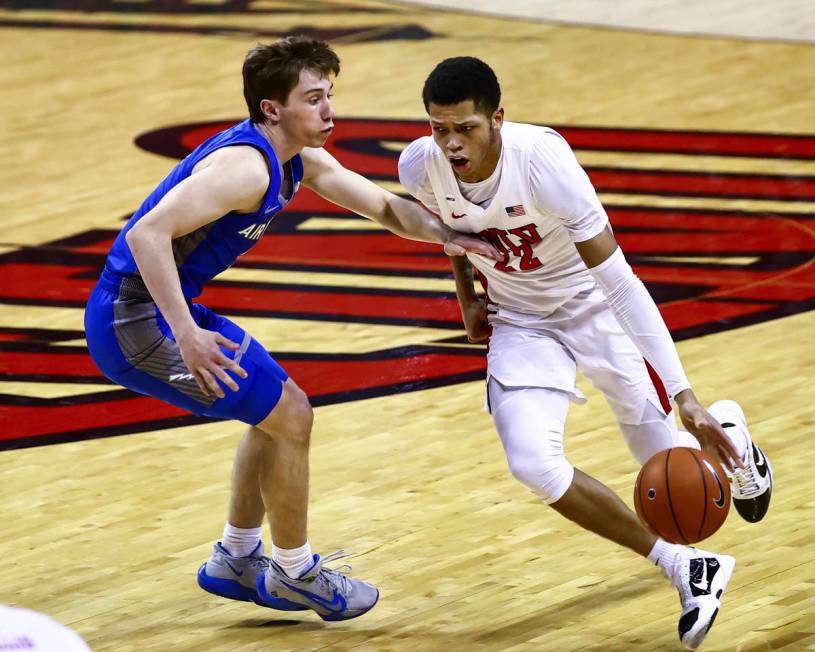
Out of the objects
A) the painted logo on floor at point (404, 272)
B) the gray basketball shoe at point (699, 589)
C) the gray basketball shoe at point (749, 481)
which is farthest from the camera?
the painted logo on floor at point (404, 272)

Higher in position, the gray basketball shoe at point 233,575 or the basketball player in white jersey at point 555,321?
the basketball player in white jersey at point 555,321

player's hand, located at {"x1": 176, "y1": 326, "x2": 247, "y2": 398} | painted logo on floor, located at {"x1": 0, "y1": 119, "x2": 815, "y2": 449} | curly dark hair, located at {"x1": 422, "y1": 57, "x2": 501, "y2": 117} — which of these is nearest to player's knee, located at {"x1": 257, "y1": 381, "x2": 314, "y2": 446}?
player's hand, located at {"x1": 176, "y1": 326, "x2": 247, "y2": 398}

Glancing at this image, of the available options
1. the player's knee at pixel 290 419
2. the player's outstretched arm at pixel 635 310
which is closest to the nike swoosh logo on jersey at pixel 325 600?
the player's knee at pixel 290 419

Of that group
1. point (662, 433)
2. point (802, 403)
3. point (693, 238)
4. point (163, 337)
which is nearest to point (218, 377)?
point (163, 337)

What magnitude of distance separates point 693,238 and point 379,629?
4558 mm

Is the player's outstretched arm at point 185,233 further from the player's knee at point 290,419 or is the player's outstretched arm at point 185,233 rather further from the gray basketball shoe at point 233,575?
the gray basketball shoe at point 233,575

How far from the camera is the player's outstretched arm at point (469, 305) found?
4.89m

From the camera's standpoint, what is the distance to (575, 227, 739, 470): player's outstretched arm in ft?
13.9

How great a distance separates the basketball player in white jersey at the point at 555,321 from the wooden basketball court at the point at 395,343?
0.29 meters

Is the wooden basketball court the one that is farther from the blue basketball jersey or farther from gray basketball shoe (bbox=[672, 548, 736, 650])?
the blue basketball jersey

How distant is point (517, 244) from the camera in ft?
15.2

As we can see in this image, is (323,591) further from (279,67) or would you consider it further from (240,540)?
(279,67)

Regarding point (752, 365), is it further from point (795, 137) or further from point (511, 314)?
point (795, 137)

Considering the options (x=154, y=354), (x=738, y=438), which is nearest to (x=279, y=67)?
(x=154, y=354)
